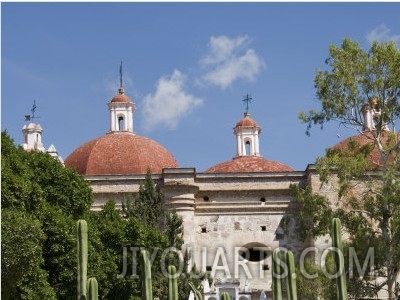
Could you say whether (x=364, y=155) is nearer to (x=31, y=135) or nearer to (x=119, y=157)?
(x=119, y=157)

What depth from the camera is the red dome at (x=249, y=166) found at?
103ft

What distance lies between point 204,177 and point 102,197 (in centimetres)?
323

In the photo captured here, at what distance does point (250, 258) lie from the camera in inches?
1149

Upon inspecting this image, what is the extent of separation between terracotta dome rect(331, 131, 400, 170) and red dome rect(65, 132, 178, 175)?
6.11 m

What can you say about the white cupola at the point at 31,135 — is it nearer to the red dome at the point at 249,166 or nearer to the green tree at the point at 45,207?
the red dome at the point at 249,166

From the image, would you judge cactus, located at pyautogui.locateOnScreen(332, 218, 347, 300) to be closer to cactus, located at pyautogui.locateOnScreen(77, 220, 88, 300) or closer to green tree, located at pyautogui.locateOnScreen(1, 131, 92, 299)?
cactus, located at pyautogui.locateOnScreen(77, 220, 88, 300)

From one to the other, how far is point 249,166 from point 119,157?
14.6 ft

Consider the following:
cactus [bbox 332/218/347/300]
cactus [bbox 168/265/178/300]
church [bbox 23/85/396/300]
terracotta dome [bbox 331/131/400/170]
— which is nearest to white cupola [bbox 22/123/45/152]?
church [bbox 23/85/396/300]

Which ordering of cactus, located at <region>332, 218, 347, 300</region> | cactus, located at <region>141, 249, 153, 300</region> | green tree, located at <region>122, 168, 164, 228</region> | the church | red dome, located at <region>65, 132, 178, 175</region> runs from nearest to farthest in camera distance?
1. cactus, located at <region>141, 249, 153, 300</region>
2. cactus, located at <region>332, 218, 347, 300</region>
3. green tree, located at <region>122, 168, 164, 228</region>
4. the church
5. red dome, located at <region>65, 132, 178, 175</region>

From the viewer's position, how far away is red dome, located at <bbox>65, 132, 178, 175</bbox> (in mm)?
30781

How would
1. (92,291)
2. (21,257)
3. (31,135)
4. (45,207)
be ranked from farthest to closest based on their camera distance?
(31,135) < (45,207) < (21,257) < (92,291)

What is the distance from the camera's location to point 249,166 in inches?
1253

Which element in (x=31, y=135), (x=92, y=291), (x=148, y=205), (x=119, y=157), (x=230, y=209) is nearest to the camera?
(x=92, y=291)

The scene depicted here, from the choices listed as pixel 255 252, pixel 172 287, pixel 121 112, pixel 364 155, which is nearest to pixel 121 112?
pixel 121 112
